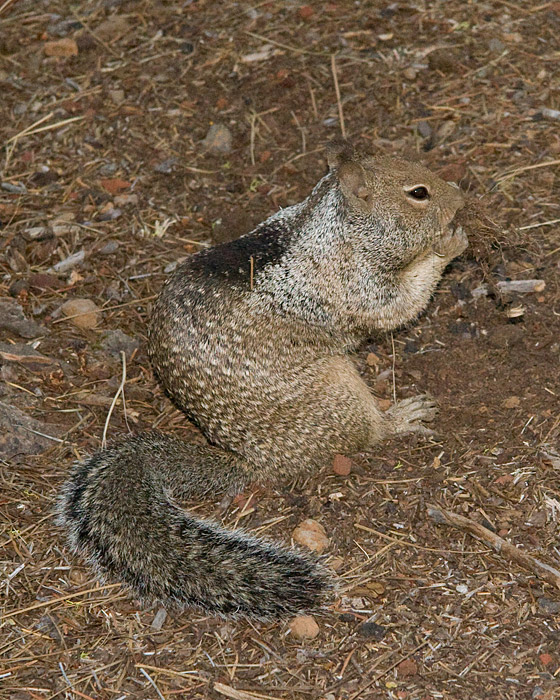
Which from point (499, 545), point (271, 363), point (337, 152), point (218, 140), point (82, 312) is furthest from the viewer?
point (218, 140)

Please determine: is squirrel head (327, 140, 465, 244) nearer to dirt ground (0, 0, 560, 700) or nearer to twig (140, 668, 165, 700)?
dirt ground (0, 0, 560, 700)

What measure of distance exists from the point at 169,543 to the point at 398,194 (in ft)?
6.86

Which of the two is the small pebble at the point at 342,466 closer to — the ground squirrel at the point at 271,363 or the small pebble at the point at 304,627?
the ground squirrel at the point at 271,363

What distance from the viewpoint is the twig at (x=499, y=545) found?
395cm

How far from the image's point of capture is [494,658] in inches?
145

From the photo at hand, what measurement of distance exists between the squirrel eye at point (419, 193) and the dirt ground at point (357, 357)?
25.0 inches

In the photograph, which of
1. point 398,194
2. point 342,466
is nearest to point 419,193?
point 398,194

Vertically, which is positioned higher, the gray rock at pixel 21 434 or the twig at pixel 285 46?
the twig at pixel 285 46

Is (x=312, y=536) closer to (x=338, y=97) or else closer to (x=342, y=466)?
(x=342, y=466)

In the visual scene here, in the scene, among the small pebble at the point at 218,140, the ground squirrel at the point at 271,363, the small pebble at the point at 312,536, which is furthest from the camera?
the small pebble at the point at 218,140

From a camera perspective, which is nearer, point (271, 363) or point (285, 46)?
point (271, 363)

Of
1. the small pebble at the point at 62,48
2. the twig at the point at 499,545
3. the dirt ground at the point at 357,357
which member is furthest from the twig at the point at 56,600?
the small pebble at the point at 62,48

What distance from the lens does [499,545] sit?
4102 millimetres

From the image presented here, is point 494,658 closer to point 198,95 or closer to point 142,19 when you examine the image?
point 198,95
